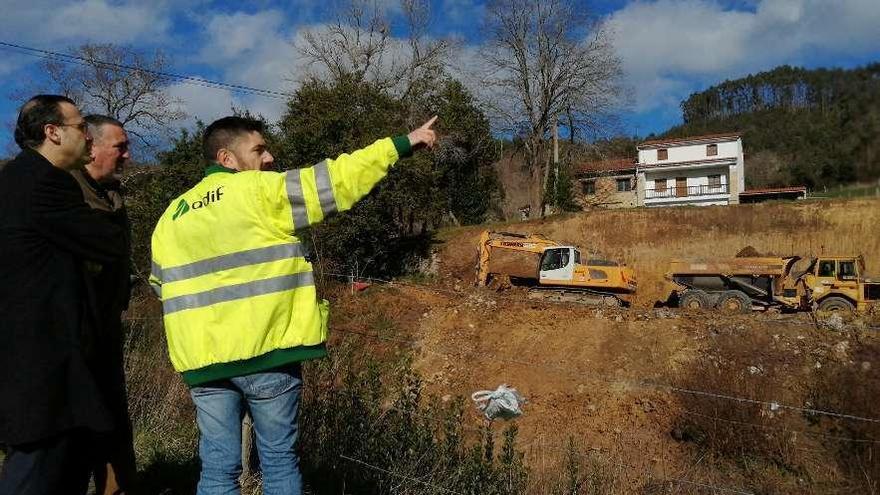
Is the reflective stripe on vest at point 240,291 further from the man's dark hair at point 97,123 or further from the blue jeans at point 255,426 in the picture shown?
the man's dark hair at point 97,123

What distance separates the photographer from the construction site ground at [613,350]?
13.8 meters

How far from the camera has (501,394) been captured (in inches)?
184

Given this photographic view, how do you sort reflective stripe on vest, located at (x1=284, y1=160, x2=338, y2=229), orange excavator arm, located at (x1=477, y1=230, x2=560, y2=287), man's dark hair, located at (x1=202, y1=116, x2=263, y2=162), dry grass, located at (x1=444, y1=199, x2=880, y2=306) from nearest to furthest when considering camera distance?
reflective stripe on vest, located at (x1=284, y1=160, x2=338, y2=229), man's dark hair, located at (x1=202, y1=116, x2=263, y2=162), orange excavator arm, located at (x1=477, y1=230, x2=560, y2=287), dry grass, located at (x1=444, y1=199, x2=880, y2=306)

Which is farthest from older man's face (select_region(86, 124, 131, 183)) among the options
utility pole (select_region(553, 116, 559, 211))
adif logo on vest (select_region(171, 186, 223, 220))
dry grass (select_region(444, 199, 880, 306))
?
utility pole (select_region(553, 116, 559, 211))

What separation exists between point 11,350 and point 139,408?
3.44 m

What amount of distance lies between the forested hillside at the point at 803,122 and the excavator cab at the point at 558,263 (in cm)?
2052

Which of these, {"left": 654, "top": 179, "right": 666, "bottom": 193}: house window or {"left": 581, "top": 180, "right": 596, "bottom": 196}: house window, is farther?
{"left": 654, "top": 179, "right": 666, "bottom": 193}: house window

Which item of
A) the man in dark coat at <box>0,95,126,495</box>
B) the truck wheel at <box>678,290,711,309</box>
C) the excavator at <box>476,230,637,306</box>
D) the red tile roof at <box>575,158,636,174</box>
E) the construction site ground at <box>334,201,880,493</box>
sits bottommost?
the construction site ground at <box>334,201,880,493</box>

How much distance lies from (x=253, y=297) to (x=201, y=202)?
0.47 m

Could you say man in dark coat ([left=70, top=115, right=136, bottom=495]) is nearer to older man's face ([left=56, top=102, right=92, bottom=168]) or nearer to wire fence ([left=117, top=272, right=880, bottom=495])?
older man's face ([left=56, top=102, right=92, bottom=168])

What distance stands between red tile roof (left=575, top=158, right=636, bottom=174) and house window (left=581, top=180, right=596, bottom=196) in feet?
3.32

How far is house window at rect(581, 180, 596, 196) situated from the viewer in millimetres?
41494

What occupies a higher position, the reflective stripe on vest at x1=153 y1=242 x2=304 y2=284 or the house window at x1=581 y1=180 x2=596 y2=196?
the house window at x1=581 y1=180 x2=596 y2=196

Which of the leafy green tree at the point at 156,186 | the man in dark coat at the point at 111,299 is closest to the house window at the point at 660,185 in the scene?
the leafy green tree at the point at 156,186
